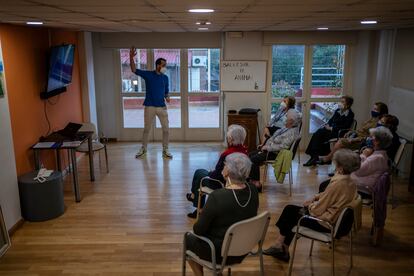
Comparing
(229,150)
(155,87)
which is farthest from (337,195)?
(155,87)

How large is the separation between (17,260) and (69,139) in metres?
1.93

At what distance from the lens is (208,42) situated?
786 centimetres

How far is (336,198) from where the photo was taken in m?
3.30

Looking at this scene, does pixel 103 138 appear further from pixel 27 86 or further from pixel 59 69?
pixel 27 86

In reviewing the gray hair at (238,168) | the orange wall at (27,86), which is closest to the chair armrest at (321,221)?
the gray hair at (238,168)

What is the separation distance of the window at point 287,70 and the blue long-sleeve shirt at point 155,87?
2135 mm

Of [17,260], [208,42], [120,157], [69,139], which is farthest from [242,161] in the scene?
[208,42]

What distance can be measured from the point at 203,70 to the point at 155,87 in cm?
139

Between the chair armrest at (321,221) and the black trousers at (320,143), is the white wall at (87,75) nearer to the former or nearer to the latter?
A: the black trousers at (320,143)

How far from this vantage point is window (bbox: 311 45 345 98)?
762cm

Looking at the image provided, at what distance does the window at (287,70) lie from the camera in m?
7.62

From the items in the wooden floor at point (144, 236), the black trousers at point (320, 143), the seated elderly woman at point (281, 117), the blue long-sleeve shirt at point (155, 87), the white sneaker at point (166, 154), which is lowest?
the wooden floor at point (144, 236)

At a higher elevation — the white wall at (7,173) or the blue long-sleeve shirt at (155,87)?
the blue long-sleeve shirt at (155,87)

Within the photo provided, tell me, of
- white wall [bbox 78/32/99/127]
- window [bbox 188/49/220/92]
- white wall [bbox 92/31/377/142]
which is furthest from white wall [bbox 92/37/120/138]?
window [bbox 188/49/220/92]
